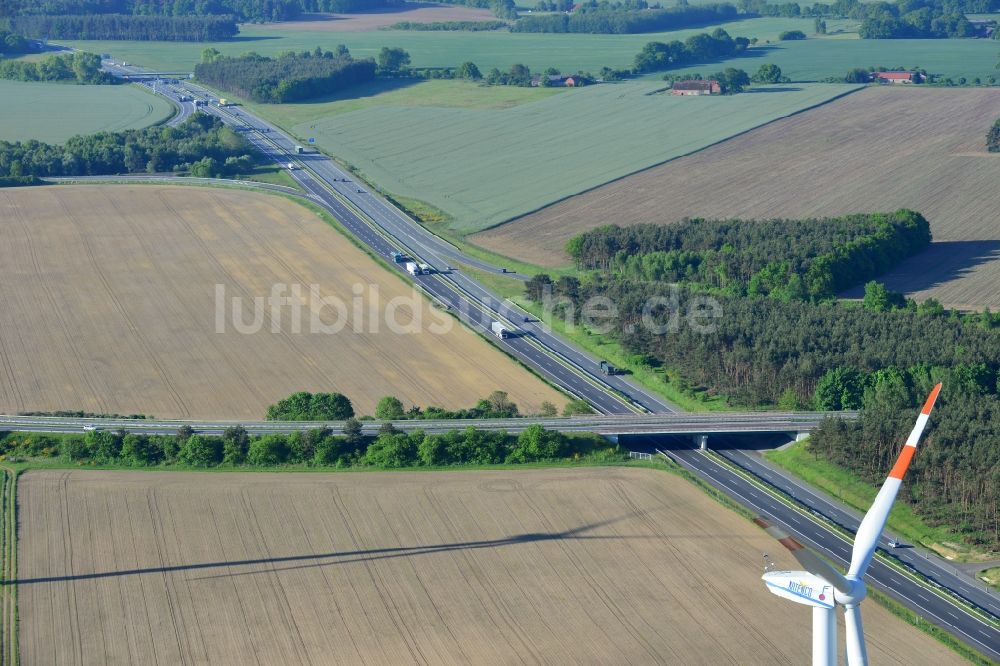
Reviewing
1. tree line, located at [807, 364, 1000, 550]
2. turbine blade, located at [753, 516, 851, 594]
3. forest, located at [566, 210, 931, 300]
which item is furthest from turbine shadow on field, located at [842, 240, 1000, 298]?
turbine blade, located at [753, 516, 851, 594]

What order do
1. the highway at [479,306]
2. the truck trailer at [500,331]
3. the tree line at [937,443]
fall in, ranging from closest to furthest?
the tree line at [937,443]
the highway at [479,306]
the truck trailer at [500,331]

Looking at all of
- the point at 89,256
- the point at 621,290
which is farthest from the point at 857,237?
the point at 89,256

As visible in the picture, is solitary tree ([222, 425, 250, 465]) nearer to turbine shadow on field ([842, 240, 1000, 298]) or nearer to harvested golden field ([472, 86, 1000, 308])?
→ harvested golden field ([472, 86, 1000, 308])

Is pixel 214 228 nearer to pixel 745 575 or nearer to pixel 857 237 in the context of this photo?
pixel 857 237

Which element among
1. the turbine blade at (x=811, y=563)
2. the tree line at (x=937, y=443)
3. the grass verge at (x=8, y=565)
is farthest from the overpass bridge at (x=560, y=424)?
the turbine blade at (x=811, y=563)

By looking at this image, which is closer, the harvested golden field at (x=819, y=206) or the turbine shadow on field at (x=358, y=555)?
the turbine shadow on field at (x=358, y=555)

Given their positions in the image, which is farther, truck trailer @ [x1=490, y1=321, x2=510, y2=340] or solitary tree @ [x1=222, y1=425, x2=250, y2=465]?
truck trailer @ [x1=490, y1=321, x2=510, y2=340]

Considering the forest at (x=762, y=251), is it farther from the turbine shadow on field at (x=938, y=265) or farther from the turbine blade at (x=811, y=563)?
the turbine blade at (x=811, y=563)
